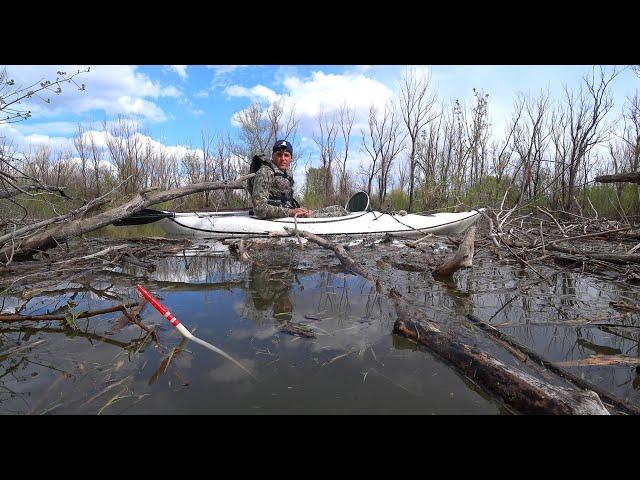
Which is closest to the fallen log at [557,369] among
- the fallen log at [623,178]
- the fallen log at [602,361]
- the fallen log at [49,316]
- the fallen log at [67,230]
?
the fallen log at [602,361]

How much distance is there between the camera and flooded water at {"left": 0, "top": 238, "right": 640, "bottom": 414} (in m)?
1.50

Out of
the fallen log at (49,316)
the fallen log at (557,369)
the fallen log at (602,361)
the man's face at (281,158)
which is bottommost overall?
the fallen log at (602,361)

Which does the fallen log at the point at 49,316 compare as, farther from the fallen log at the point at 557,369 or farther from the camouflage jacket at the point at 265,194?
the camouflage jacket at the point at 265,194

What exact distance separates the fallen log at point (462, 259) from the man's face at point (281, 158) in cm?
452

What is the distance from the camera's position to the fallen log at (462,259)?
3.62 meters

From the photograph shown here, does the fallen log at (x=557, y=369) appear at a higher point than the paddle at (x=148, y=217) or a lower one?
lower

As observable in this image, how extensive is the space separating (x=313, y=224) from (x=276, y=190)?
125 centimetres

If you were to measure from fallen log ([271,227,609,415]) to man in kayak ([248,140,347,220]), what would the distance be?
16.8 feet

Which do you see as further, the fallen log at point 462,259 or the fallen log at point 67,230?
the fallen log at point 67,230

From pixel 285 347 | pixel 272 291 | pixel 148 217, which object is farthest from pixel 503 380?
pixel 148 217

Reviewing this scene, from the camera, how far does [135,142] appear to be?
18.4 meters

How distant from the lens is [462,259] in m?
3.69

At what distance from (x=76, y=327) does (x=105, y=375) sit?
863 millimetres

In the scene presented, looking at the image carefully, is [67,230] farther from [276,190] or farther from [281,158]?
[281,158]
